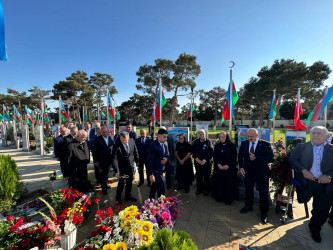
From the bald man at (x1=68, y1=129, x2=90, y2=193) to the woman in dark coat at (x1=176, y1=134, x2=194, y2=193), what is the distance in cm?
241

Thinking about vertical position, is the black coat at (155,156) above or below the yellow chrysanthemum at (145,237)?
above

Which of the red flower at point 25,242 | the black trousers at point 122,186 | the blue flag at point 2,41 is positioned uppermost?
the blue flag at point 2,41

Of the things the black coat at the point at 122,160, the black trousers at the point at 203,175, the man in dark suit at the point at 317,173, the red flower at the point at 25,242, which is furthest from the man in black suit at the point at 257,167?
the red flower at the point at 25,242

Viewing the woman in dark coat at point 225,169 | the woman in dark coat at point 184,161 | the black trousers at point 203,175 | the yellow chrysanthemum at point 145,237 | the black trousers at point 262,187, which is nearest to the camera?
the yellow chrysanthemum at point 145,237

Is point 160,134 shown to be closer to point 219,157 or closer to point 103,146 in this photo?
point 219,157

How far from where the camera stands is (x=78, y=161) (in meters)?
3.48

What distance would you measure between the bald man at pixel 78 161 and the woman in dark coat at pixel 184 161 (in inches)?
94.7

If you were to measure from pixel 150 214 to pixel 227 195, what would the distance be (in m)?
2.45

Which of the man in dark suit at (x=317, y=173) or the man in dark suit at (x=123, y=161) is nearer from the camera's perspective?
the man in dark suit at (x=317, y=173)

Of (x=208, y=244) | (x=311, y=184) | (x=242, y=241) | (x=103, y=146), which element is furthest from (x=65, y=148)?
(x=311, y=184)

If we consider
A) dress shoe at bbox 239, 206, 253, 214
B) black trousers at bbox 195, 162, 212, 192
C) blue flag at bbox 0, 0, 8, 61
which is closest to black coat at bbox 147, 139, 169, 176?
black trousers at bbox 195, 162, 212, 192

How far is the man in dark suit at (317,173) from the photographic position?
2.47m

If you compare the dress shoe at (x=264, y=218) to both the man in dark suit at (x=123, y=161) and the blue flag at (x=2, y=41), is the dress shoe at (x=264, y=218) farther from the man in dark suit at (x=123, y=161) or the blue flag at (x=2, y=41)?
the blue flag at (x=2, y=41)

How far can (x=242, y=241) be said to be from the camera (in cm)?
249
